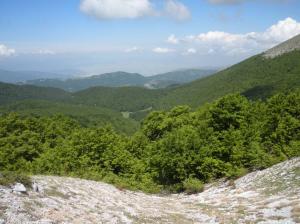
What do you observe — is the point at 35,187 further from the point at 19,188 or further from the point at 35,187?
the point at 19,188

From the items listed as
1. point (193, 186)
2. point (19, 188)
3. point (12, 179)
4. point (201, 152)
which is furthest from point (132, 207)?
point (201, 152)

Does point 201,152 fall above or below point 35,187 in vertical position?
below

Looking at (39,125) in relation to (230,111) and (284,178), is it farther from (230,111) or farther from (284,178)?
(284,178)

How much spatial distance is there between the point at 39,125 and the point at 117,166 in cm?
3284

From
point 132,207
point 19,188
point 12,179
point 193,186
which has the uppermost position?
point 12,179

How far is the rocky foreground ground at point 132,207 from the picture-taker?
49.0 ft

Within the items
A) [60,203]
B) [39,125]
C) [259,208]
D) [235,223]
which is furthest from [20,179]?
[39,125]

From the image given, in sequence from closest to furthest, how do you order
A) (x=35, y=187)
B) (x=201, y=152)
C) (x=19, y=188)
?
(x=19, y=188) → (x=35, y=187) → (x=201, y=152)

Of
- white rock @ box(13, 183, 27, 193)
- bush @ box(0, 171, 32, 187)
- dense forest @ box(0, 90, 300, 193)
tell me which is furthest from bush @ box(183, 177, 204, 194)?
white rock @ box(13, 183, 27, 193)

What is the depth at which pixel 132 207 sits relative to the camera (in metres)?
19.2

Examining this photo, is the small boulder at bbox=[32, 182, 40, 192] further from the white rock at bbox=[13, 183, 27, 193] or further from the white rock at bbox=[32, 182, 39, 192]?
the white rock at bbox=[13, 183, 27, 193]

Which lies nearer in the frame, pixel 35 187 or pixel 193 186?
pixel 35 187

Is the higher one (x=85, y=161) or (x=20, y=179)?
(x=20, y=179)

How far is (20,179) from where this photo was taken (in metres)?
17.9
